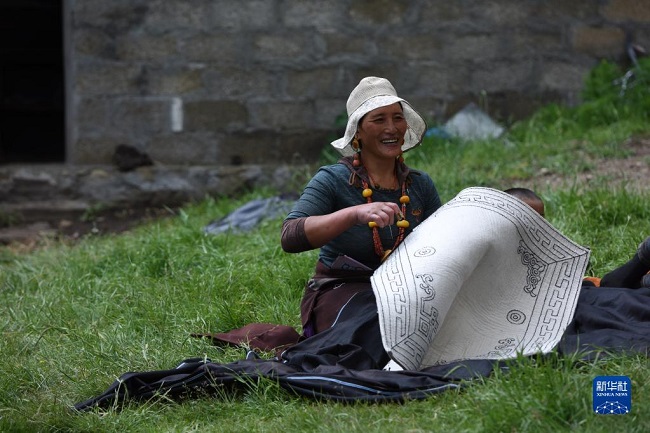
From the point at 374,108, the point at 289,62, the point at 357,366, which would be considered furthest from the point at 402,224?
the point at 289,62

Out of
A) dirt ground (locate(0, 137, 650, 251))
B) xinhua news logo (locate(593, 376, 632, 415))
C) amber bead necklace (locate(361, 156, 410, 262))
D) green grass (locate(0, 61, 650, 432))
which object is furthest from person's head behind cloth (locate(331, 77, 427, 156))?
dirt ground (locate(0, 137, 650, 251))

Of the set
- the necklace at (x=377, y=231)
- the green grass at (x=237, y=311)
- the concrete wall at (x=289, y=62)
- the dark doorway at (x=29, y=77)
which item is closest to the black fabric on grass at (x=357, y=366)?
the green grass at (x=237, y=311)

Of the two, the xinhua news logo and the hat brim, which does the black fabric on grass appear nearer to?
the xinhua news logo

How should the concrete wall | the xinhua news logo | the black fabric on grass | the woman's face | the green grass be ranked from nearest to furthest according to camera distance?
the xinhua news logo
the green grass
the black fabric on grass
the woman's face
the concrete wall

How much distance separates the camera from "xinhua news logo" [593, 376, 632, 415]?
2.90m

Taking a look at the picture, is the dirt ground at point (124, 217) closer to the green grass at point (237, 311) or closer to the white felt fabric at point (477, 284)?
the green grass at point (237, 311)

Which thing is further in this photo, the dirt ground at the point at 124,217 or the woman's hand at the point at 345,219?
the dirt ground at the point at 124,217

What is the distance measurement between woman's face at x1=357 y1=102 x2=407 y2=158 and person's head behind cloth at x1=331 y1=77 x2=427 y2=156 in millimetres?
27

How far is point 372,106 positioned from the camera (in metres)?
3.98

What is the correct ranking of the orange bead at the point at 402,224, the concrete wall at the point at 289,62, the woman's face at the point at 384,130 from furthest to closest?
the concrete wall at the point at 289,62 → the woman's face at the point at 384,130 → the orange bead at the point at 402,224

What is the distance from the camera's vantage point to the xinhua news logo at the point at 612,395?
2.90 meters

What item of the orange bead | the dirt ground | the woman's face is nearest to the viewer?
the orange bead

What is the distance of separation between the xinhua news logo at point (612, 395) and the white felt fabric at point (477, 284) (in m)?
0.49

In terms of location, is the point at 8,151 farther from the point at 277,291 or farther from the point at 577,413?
the point at 577,413
